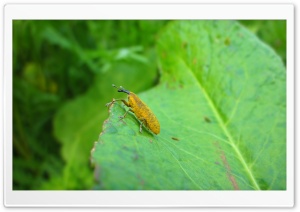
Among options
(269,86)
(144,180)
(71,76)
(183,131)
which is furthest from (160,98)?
(71,76)

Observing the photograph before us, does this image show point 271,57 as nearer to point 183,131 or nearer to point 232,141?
point 232,141

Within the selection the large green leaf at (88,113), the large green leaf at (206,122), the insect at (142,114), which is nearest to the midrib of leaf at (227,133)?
the large green leaf at (206,122)

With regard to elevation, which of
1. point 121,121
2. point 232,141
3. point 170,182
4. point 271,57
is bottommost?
point 170,182

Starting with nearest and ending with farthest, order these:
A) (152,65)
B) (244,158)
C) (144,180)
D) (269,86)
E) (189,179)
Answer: (144,180)
(189,179)
(244,158)
(269,86)
(152,65)

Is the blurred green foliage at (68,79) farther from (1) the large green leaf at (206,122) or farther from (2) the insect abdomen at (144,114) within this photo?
(2) the insect abdomen at (144,114)

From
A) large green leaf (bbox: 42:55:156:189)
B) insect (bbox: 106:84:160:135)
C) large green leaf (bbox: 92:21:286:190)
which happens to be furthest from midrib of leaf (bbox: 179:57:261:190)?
large green leaf (bbox: 42:55:156:189)

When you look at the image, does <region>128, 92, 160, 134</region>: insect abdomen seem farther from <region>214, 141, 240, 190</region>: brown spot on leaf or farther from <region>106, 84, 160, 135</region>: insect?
<region>214, 141, 240, 190</region>: brown spot on leaf

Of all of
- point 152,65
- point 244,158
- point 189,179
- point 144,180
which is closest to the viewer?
point 144,180

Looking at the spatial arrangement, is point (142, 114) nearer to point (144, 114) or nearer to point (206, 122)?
point (144, 114)
